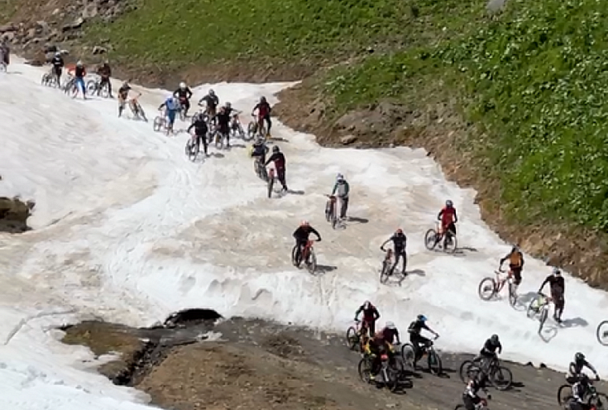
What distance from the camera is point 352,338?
27.1m

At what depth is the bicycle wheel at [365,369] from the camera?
24703 millimetres

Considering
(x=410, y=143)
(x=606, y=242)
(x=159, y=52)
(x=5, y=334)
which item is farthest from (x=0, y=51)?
(x=606, y=242)

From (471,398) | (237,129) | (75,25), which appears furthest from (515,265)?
(75,25)

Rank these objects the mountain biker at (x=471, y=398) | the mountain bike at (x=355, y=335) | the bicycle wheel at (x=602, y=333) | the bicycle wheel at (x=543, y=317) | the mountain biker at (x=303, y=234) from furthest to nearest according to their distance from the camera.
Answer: the mountain biker at (x=303, y=234) < the bicycle wheel at (x=543, y=317) < the bicycle wheel at (x=602, y=333) < the mountain bike at (x=355, y=335) < the mountain biker at (x=471, y=398)

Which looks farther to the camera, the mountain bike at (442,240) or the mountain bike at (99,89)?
the mountain bike at (99,89)

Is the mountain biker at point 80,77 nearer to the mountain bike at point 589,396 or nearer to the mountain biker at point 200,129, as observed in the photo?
the mountain biker at point 200,129

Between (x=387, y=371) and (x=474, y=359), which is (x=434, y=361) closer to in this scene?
(x=474, y=359)

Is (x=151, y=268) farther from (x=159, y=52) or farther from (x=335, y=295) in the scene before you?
(x=159, y=52)

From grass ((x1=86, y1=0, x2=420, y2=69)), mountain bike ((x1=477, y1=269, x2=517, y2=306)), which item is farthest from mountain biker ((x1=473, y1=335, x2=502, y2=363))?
grass ((x1=86, y1=0, x2=420, y2=69))

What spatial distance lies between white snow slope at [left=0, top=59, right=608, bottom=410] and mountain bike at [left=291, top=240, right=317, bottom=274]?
39cm

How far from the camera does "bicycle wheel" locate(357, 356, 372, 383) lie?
24.7 m

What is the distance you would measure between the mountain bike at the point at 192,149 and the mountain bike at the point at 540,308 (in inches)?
703

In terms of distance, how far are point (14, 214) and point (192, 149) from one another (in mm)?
8384

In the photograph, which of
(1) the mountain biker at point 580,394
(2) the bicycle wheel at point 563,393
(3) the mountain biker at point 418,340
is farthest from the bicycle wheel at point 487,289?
(1) the mountain biker at point 580,394
